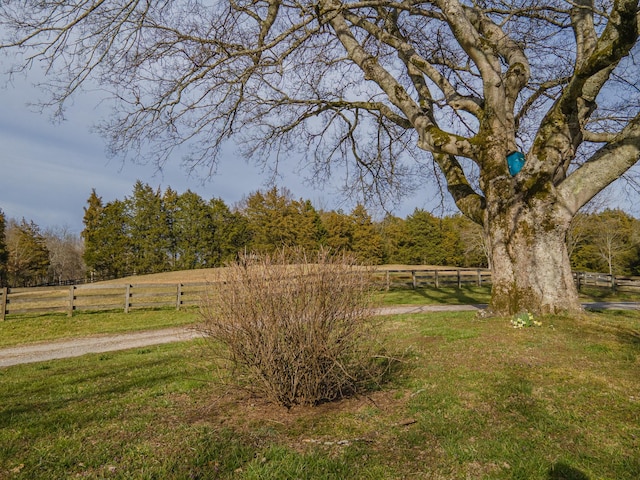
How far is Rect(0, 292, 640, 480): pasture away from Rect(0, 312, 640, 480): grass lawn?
0.01 meters

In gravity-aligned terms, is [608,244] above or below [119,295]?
above

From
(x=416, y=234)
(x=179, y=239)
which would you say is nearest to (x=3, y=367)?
(x=179, y=239)

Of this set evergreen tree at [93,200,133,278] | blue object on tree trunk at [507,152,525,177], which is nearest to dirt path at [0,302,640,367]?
blue object on tree trunk at [507,152,525,177]

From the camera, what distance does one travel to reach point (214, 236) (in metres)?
49.3

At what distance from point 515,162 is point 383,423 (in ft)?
19.7

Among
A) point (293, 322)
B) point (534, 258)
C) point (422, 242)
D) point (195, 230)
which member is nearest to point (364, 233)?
point (422, 242)

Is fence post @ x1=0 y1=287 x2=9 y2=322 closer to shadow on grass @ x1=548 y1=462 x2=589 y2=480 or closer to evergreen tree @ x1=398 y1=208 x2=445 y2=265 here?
shadow on grass @ x1=548 y1=462 x2=589 y2=480

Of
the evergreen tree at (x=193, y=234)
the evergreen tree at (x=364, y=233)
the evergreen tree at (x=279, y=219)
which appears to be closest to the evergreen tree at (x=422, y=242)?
the evergreen tree at (x=364, y=233)

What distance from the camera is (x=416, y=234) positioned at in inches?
2098

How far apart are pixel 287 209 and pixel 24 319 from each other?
32.7 meters

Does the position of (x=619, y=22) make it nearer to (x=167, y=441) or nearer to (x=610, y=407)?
(x=610, y=407)

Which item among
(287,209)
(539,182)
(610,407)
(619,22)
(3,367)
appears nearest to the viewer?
(610,407)

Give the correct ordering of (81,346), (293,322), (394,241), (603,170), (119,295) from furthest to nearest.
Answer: (394,241) → (119,295) → (81,346) → (603,170) → (293,322)

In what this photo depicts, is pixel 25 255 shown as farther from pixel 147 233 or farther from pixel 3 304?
pixel 3 304
